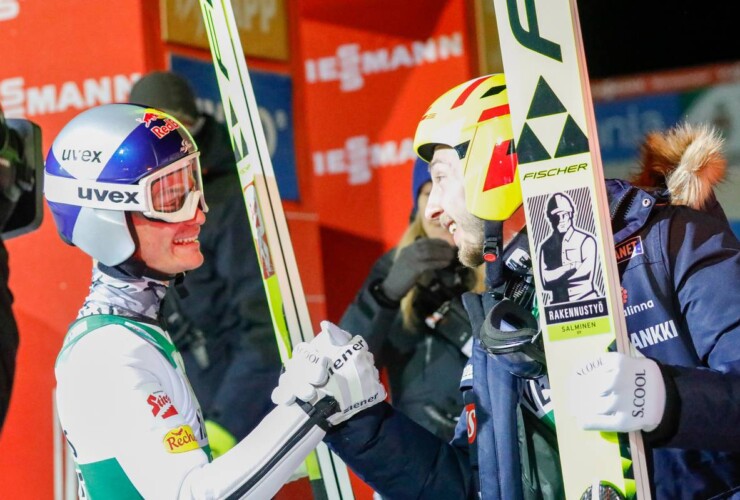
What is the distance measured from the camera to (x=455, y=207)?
273 cm

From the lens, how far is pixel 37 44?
13.8 ft

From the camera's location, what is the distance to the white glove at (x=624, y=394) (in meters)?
2.00

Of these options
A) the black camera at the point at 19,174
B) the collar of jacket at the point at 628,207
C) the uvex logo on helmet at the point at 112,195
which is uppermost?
the black camera at the point at 19,174

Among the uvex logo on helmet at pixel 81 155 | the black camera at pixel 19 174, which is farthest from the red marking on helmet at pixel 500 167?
the black camera at pixel 19 174

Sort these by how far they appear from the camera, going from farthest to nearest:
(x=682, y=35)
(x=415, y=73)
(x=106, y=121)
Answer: (x=682, y=35) < (x=415, y=73) < (x=106, y=121)

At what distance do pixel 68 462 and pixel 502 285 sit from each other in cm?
214

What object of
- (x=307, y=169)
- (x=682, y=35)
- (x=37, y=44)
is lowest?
(x=307, y=169)

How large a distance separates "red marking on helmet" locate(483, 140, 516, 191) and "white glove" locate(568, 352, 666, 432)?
0.66 metres

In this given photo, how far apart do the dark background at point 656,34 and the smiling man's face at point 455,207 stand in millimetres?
4676

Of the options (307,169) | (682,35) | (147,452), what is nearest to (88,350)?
(147,452)

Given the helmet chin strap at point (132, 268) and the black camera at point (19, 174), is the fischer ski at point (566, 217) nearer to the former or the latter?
the helmet chin strap at point (132, 268)

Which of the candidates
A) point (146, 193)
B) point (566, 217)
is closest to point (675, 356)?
point (566, 217)

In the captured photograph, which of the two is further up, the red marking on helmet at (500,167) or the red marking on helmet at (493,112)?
the red marking on helmet at (493,112)

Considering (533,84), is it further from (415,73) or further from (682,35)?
(682,35)
